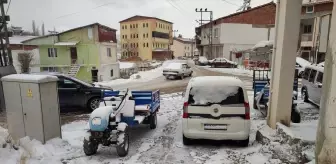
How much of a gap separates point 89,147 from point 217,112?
9.78 ft

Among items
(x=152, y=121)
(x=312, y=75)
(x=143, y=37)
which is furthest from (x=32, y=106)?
(x=143, y=37)

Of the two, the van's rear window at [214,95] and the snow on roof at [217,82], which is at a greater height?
the snow on roof at [217,82]

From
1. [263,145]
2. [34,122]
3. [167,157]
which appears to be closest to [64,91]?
[34,122]

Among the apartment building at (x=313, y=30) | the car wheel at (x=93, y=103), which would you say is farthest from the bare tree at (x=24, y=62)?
the apartment building at (x=313, y=30)

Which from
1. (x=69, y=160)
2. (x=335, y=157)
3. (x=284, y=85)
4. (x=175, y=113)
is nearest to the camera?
(x=335, y=157)

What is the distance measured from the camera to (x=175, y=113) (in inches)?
382

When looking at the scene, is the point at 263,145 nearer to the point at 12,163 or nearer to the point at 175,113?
the point at 175,113

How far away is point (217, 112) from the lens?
5.57m

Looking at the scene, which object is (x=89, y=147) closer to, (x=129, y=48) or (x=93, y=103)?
(x=93, y=103)

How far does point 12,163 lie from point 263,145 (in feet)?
17.6

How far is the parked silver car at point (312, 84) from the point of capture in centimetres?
904

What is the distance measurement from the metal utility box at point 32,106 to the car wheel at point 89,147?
3.83 ft

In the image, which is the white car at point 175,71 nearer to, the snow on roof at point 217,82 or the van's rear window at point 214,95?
the snow on roof at point 217,82

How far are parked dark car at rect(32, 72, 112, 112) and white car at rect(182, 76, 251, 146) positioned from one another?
18.3ft
